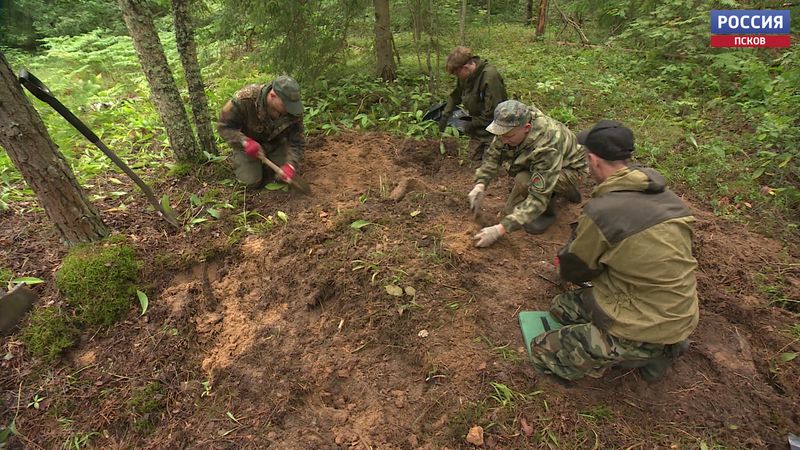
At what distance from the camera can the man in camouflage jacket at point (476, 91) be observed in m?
5.06

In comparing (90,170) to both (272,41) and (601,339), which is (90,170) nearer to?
(272,41)

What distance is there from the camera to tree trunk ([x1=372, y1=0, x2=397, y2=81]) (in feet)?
21.4

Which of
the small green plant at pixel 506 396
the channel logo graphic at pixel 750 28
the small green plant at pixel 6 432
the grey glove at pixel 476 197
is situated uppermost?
the channel logo graphic at pixel 750 28

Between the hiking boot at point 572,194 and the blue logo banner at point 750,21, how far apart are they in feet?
17.9

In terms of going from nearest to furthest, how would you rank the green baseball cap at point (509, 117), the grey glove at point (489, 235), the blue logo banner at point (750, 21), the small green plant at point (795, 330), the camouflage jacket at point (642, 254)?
the camouflage jacket at point (642, 254), the small green plant at point (795, 330), the green baseball cap at point (509, 117), the grey glove at point (489, 235), the blue logo banner at point (750, 21)

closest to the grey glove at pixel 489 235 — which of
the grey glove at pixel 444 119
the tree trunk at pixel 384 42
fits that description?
the grey glove at pixel 444 119

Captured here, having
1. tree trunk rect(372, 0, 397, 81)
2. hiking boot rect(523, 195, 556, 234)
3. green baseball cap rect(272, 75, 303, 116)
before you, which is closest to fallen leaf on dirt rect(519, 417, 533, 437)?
hiking boot rect(523, 195, 556, 234)

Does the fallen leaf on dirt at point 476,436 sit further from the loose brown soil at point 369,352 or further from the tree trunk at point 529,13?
the tree trunk at point 529,13

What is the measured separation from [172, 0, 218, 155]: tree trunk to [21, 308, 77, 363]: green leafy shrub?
2.43m

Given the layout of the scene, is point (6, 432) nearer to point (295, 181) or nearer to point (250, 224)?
point (250, 224)

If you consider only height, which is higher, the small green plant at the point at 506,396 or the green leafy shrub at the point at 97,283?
the green leafy shrub at the point at 97,283

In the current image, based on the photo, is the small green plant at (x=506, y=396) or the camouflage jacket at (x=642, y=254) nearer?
the camouflage jacket at (x=642, y=254)

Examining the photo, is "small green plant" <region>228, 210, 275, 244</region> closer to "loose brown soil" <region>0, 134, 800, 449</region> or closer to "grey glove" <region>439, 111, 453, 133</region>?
"loose brown soil" <region>0, 134, 800, 449</region>

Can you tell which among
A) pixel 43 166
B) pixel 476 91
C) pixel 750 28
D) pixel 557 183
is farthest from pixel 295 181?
pixel 750 28
